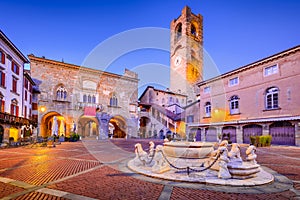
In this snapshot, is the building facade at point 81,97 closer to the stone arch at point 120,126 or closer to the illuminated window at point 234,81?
the stone arch at point 120,126

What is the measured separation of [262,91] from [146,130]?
2320cm

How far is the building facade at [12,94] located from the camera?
59.1 ft

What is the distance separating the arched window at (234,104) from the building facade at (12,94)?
25865 millimetres

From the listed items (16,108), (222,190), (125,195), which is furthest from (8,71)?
(222,190)

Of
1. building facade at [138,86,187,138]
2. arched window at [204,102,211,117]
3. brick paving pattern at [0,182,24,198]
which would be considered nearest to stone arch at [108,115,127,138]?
building facade at [138,86,187,138]

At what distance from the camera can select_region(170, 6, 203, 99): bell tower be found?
45.8 metres

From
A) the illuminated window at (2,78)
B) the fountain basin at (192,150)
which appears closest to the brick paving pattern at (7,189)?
the fountain basin at (192,150)

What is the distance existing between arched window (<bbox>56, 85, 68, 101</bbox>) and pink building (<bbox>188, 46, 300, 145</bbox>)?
22150mm

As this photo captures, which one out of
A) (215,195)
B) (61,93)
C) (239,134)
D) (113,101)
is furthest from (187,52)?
(215,195)

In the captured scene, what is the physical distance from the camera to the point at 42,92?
90.4 feet

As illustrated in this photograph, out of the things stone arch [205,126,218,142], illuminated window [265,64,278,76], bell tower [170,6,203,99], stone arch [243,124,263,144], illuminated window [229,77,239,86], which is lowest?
stone arch [205,126,218,142]

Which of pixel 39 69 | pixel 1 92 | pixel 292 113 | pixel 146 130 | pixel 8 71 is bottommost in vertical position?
pixel 146 130

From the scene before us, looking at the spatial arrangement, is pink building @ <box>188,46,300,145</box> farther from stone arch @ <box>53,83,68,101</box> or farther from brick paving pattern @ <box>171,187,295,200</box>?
stone arch @ <box>53,83,68,101</box>

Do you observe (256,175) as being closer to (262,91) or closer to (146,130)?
(262,91)
